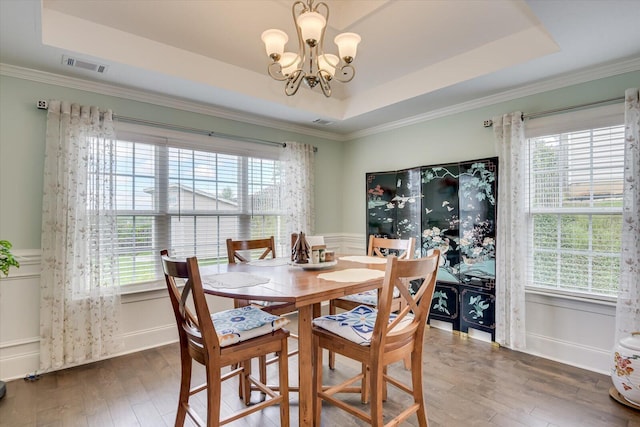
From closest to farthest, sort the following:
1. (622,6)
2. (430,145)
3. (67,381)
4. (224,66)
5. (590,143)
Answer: (622,6) < (67,381) < (590,143) < (224,66) < (430,145)

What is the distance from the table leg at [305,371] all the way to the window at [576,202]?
2.44 meters

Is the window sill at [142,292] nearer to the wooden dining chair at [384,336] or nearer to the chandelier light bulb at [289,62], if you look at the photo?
the wooden dining chair at [384,336]

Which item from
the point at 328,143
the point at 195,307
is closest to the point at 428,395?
the point at 195,307

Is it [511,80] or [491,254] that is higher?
[511,80]

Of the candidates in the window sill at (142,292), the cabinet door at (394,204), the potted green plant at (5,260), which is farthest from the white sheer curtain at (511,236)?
the potted green plant at (5,260)

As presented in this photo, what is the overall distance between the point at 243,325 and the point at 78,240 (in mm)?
2008

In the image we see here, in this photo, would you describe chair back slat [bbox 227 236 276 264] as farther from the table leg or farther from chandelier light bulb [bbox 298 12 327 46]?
chandelier light bulb [bbox 298 12 327 46]

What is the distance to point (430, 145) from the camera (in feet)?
12.7

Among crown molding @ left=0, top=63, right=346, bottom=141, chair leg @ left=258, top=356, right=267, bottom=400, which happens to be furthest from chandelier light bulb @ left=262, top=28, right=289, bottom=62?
chair leg @ left=258, top=356, right=267, bottom=400

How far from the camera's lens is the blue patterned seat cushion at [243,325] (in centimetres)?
162

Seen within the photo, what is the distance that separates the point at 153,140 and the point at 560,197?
12.7 ft

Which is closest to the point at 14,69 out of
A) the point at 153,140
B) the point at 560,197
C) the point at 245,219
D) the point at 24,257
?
the point at 153,140

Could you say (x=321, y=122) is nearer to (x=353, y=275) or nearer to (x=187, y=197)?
(x=187, y=197)

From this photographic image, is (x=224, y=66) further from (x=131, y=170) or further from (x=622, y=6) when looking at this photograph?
(x=622, y=6)
